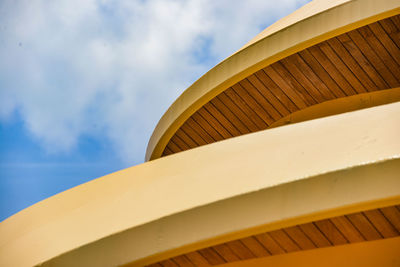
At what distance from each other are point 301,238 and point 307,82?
12.0 ft

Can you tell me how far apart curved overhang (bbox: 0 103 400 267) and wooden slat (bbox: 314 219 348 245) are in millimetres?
1050

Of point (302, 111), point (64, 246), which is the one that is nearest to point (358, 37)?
point (302, 111)

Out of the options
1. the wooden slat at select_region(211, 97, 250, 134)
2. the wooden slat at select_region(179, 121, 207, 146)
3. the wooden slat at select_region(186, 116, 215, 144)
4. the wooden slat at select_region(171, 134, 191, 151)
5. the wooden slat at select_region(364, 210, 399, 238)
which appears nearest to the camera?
the wooden slat at select_region(364, 210, 399, 238)

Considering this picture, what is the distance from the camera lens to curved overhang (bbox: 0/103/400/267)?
3.70 metres

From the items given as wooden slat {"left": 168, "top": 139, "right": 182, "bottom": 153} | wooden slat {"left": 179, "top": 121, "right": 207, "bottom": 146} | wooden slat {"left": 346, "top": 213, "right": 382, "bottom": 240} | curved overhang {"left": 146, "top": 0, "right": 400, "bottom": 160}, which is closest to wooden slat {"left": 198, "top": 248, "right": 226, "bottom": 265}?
wooden slat {"left": 346, "top": 213, "right": 382, "bottom": 240}

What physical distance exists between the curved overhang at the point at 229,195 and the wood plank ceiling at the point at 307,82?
365 cm

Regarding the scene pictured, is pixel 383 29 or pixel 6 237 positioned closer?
pixel 6 237

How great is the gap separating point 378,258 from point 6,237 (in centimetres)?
376

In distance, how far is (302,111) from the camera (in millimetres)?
9023

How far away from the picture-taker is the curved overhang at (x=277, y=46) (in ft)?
23.0

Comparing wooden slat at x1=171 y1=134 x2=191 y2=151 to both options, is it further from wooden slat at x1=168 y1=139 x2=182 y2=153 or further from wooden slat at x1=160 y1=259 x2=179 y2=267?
wooden slat at x1=160 y1=259 x2=179 y2=267

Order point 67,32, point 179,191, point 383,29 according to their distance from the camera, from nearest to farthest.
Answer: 1. point 179,191
2. point 383,29
3. point 67,32

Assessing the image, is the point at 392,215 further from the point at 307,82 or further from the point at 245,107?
the point at 245,107

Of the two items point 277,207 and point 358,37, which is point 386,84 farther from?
point 277,207
